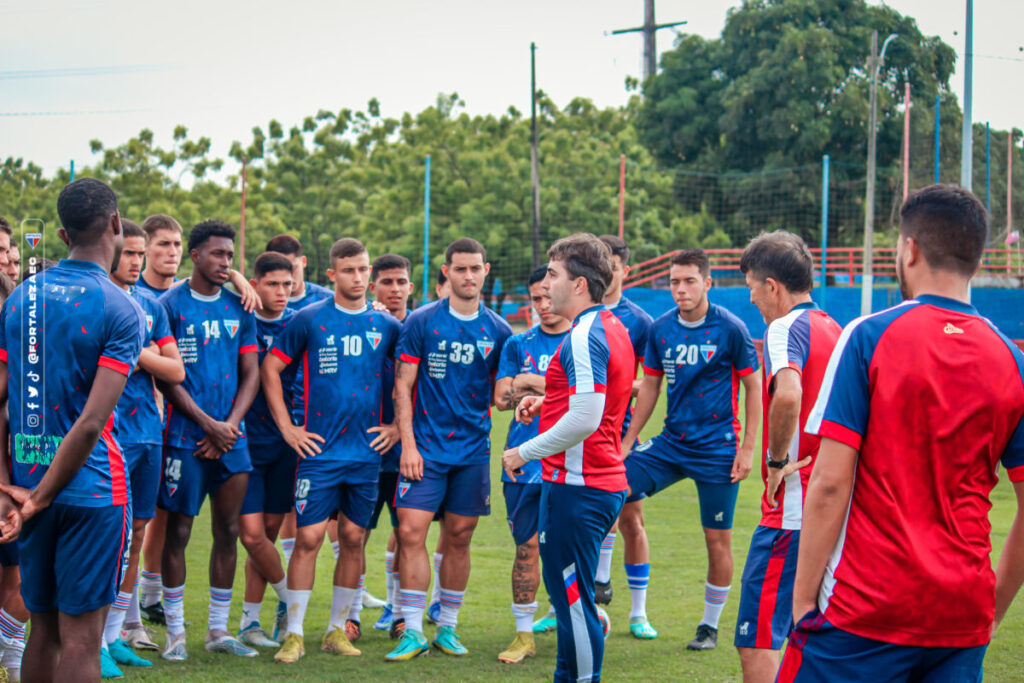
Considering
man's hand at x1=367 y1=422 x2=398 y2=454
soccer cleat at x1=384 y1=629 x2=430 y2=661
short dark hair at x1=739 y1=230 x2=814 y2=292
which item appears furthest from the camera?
man's hand at x1=367 y1=422 x2=398 y2=454

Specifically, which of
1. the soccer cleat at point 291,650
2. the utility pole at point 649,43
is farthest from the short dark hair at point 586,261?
the utility pole at point 649,43

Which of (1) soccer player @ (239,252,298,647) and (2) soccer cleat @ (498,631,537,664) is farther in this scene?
(1) soccer player @ (239,252,298,647)

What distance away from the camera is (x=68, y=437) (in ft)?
11.3

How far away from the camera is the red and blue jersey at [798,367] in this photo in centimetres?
386

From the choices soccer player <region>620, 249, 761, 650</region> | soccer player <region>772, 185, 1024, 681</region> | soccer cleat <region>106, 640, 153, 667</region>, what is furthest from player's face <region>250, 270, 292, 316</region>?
soccer player <region>772, 185, 1024, 681</region>

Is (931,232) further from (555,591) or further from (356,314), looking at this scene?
(356,314)

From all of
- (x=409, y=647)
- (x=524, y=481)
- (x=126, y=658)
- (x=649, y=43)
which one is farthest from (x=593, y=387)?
(x=649, y=43)

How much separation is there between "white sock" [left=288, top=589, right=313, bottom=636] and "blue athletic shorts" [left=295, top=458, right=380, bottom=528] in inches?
16.0

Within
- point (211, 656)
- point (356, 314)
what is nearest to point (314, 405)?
point (356, 314)

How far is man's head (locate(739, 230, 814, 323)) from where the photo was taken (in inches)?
161

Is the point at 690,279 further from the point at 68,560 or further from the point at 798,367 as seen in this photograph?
the point at 68,560

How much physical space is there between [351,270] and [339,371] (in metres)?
0.63

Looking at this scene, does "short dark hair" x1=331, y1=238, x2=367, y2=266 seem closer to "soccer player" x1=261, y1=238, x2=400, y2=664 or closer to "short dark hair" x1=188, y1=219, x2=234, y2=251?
"soccer player" x1=261, y1=238, x2=400, y2=664

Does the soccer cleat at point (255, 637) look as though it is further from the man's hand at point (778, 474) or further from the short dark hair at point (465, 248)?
the man's hand at point (778, 474)
